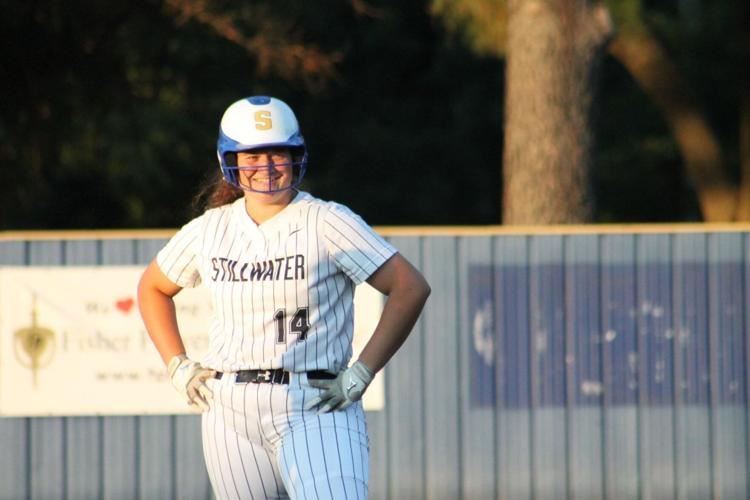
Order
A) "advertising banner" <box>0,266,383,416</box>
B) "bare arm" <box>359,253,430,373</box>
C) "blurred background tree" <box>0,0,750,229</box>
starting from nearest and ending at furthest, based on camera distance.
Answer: "bare arm" <box>359,253,430,373</box>
"advertising banner" <box>0,266,383,416</box>
"blurred background tree" <box>0,0,750,229</box>

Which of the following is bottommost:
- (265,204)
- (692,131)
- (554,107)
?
(265,204)

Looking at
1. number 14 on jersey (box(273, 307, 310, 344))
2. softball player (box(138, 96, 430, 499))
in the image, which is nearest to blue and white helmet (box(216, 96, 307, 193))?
softball player (box(138, 96, 430, 499))

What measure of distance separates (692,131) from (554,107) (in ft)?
26.0

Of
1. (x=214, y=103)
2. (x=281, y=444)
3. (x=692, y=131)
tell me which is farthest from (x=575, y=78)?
(x=214, y=103)

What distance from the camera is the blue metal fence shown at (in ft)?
30.1

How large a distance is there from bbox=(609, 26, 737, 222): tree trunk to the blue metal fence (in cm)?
907

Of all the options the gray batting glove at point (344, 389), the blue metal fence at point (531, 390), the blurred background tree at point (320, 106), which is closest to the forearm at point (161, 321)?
the gray batting glove at point (344, 389)

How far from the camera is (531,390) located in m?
9.25

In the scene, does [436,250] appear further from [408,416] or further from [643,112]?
[643,112]

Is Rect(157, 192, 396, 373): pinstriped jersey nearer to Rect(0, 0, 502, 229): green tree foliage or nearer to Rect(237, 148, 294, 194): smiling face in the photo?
Rect(237, 148, 294, 194): smiling face

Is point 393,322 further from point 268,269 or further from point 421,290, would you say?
point 268,269

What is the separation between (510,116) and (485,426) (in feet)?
10.6

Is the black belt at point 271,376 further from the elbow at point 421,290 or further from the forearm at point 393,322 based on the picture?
the elbow at point 421,290

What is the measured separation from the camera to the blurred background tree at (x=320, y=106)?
52.1ft
